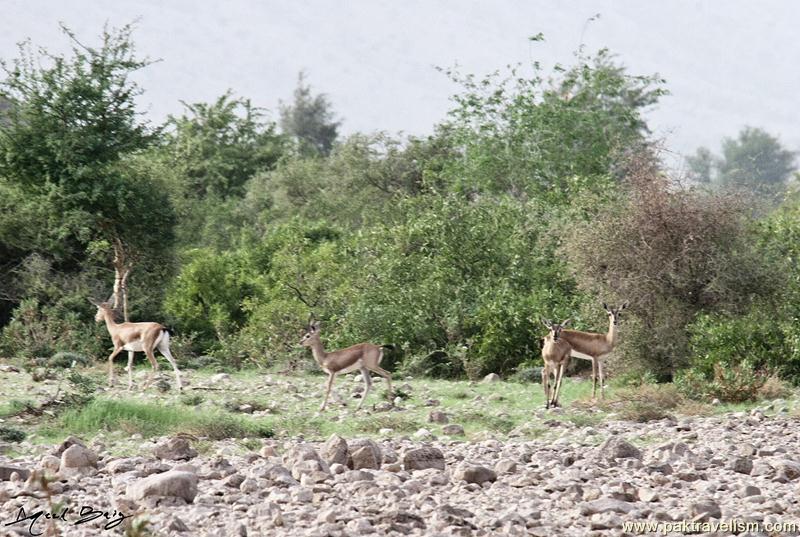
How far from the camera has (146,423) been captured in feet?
41.5

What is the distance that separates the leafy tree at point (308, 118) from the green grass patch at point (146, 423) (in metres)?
61.9

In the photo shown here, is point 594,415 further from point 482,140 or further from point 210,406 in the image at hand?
point 482,140

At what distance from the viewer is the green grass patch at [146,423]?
12.3m

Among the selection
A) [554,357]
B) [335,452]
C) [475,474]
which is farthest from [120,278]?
[475,474]

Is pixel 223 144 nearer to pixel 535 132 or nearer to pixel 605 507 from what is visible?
pixel 535 132

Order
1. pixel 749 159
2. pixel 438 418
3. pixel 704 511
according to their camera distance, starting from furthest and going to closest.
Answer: pixel 749 159 < pixel 438 418 < pixel 704 511

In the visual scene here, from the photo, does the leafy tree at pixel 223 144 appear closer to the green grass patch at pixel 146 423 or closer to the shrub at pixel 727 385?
the shrub at pixel 727 385

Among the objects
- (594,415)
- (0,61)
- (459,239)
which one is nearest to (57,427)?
(594,415)

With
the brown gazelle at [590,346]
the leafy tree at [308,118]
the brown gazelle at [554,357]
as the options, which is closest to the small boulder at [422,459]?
the brown gazelle at [554,357]

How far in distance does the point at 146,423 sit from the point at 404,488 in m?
4.83

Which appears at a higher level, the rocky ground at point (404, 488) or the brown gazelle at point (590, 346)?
the brown gazelle at point (590, 346)

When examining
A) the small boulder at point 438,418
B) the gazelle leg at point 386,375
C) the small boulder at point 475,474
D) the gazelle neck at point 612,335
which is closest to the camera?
the small boulder at point 475,474

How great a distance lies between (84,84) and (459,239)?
850 centimetres

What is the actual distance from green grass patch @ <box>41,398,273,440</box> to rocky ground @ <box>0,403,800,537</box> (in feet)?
2.74
